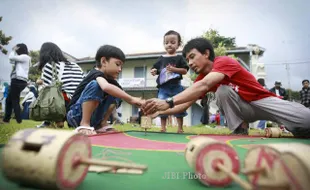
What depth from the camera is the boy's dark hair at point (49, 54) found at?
367 centimetres

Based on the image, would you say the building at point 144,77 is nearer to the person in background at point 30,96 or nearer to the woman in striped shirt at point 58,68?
the person in background at point 30,96

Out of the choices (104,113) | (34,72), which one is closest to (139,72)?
(34,72)

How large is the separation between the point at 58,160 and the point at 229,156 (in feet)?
1.89

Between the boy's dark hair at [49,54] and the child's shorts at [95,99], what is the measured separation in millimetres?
1153

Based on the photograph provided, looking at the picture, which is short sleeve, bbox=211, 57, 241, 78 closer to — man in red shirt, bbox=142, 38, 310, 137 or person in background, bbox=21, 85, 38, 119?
man in red shirt, bbox=142, 38, 310, 137

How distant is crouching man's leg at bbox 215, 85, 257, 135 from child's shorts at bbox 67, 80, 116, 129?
1.36 meters

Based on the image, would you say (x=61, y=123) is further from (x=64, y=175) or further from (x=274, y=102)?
(x=64, y=175)

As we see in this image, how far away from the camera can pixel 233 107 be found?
296cm

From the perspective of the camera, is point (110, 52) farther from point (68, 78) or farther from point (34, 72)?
point (34, 72)

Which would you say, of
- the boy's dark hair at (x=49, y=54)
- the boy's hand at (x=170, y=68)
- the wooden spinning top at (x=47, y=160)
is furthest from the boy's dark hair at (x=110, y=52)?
the wooden spinning top at (x=47, y=160)

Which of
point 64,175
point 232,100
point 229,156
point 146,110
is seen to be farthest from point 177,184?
point 232,100

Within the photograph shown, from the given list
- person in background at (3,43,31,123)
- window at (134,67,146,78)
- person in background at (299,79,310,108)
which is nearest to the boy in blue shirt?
person in background at (3,43,31,123)

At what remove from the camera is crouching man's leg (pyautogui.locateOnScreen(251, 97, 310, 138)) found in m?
2.66

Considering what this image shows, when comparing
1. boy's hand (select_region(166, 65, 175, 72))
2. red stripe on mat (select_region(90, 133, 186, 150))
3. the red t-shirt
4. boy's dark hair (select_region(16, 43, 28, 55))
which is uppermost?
boy's dark hair (select_region(16, 43, 28, 55))
